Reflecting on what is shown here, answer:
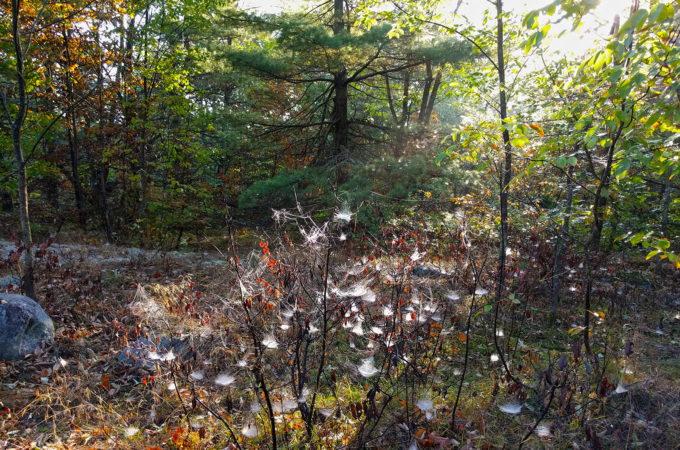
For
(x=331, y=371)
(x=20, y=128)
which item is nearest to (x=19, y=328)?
(x=20, y=128)

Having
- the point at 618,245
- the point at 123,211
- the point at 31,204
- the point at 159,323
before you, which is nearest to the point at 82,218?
the point at 123,211

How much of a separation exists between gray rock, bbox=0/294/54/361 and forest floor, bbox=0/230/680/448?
0.41 ft

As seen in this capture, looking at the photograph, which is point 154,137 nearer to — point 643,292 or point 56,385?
point 56,385

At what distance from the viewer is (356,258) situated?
6582 millimetres

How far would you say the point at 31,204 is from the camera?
1353 centimetres

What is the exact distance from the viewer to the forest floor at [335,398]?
2938 millimetres

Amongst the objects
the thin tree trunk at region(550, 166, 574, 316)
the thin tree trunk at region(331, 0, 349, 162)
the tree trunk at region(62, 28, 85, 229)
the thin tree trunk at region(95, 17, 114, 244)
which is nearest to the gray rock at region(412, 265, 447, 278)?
the thin tree trunk at region(550, 166, 574, 316)

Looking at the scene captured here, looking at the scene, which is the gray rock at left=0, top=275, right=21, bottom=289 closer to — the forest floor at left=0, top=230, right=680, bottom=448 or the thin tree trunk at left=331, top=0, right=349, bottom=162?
the forest floor at left=0, top=230, right=680, bottom=448

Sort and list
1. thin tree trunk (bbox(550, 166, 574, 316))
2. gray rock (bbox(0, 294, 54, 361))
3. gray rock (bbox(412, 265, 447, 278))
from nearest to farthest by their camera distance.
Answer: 1. gray rock (bbox(0, 294, 54, 361))
2. thin tree trunk (bbox(550, 166, 574, 316))
3. gray rock (bbox(412, 265, 447, 278))

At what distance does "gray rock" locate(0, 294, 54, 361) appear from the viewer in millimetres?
4188

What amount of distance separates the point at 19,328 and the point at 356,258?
4.44 metres

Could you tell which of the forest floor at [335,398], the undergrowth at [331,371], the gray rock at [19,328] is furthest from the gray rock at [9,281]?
the gray rock at [19,328]

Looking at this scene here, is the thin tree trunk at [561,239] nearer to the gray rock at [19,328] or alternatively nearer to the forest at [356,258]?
the forest at [356,258]

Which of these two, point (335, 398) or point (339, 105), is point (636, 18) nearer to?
point (335, 398)
